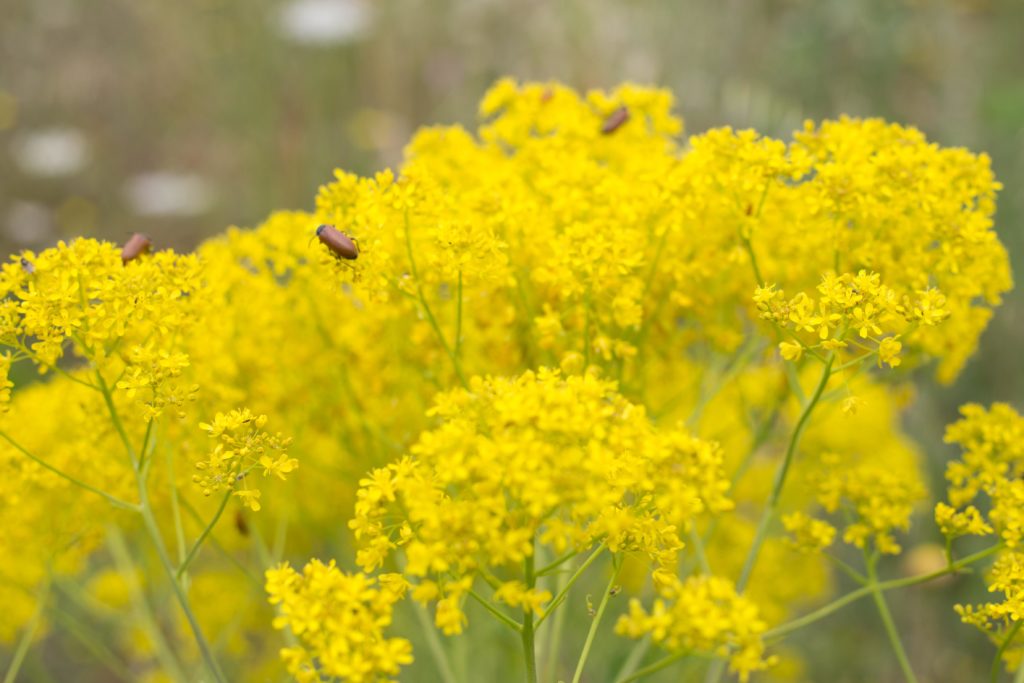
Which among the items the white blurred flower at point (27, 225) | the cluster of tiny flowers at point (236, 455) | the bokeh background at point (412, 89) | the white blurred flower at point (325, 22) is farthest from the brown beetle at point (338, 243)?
the white blurred flower at point (27, 225)

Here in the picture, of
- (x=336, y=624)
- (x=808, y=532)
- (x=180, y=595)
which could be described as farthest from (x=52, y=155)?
(x=336, y=624)

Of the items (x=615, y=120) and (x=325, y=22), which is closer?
(x=615, y=120)

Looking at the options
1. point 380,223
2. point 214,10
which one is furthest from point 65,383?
point 214,10

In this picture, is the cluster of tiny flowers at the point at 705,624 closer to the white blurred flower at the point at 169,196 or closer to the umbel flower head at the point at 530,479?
the umbel flower head at the point at 530,479

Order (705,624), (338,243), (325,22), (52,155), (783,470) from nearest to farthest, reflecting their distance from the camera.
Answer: (705,624), (338,243), (783,470), (325,22), (52,155)

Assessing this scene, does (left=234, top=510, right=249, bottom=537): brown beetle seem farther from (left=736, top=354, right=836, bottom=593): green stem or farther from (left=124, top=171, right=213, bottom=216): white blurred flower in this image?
(left=124, top=171, right=213, bottom=216): white blurred flower

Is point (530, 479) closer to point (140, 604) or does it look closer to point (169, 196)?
point (140, 604)
